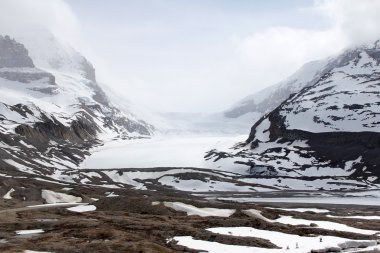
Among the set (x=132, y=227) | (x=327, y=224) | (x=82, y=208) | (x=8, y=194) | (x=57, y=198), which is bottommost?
(x=327, y=224)

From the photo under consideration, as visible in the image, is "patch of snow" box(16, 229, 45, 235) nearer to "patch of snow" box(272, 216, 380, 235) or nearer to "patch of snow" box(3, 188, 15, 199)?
"patch of snow" box(272, 216, 380, 235)

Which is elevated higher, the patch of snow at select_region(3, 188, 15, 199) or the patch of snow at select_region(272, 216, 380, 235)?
the patch of snow at select_region(3, 188, 15, 199)

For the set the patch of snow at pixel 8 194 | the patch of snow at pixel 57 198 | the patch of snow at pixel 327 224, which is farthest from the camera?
the patch of snow at pixel 8 194

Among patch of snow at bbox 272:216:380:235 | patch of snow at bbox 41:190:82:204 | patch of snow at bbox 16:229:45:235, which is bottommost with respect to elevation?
patch of snow at bbox 272:216:380:235

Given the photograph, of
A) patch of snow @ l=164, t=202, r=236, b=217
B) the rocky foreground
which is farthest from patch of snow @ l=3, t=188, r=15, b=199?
patch of snow @ l=164, t=202, r=236, b=217

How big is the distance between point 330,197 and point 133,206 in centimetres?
11059

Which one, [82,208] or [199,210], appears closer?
[199,210]

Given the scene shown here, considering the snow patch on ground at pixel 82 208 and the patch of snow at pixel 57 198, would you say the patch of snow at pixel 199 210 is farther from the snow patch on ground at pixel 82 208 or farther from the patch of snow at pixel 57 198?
the patch of snow at pixel 57 198

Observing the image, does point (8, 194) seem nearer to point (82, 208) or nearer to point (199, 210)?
point (82, 208)

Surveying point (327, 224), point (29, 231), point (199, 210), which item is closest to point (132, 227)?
point (29, 231)

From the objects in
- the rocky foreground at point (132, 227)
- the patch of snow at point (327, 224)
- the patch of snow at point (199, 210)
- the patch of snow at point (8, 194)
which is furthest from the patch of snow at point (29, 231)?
the patch of snow at point (8, 194)

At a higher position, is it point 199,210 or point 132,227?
point 132,227

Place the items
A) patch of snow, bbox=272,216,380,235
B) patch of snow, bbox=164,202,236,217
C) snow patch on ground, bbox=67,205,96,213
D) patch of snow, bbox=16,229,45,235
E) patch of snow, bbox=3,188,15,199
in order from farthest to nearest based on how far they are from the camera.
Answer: patch of snow, bbox=3,188,15,199 → snow patch on ground, bbox=67,205,96,213 → patch of snow, bbox=164,202,236,217 → patch of snow, bbox=272,216,380,235 → patch of snow, bbox=16,229,45,235

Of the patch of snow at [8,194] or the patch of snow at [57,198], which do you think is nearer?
the patch of snow at [57,198]
